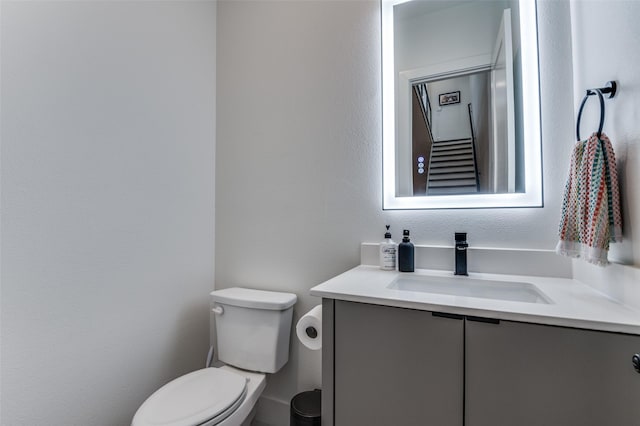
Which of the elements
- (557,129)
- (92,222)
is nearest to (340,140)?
(557,129)

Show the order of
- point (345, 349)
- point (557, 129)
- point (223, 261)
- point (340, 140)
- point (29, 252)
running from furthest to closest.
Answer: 1. point (223, 261)
2. point (340, 140)
3. point (557, 129)
4. point (29, 252)
5. point (345, 349)

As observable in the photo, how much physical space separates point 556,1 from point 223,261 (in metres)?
1.99

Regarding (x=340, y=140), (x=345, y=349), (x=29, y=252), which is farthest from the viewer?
(x=340, y=140)

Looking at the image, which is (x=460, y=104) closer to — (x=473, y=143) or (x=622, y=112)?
(x=473, y=143)

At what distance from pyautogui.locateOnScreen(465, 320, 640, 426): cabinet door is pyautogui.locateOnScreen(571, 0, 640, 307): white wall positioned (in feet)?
0.62

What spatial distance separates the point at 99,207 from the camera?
3.74 feet

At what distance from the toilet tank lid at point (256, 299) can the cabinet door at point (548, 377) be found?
0.86 metres

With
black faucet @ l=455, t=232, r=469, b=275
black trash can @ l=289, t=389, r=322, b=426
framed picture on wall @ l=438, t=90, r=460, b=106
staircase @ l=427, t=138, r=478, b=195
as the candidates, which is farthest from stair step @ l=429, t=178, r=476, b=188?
black trash can @ l=289, t=389, r=322, b=426

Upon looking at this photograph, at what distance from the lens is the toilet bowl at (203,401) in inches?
37.5

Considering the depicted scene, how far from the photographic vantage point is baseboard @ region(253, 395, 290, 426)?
1.46 m

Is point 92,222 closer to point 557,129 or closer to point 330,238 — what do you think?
point 330,238

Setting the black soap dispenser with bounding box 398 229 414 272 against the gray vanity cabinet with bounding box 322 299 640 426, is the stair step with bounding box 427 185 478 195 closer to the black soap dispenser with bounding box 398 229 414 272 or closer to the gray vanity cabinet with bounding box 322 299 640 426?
the black soap dispenser with bounding box 398 229 414 272

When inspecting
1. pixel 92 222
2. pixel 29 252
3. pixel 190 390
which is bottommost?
pixel 190 390

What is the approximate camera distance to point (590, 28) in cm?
91
